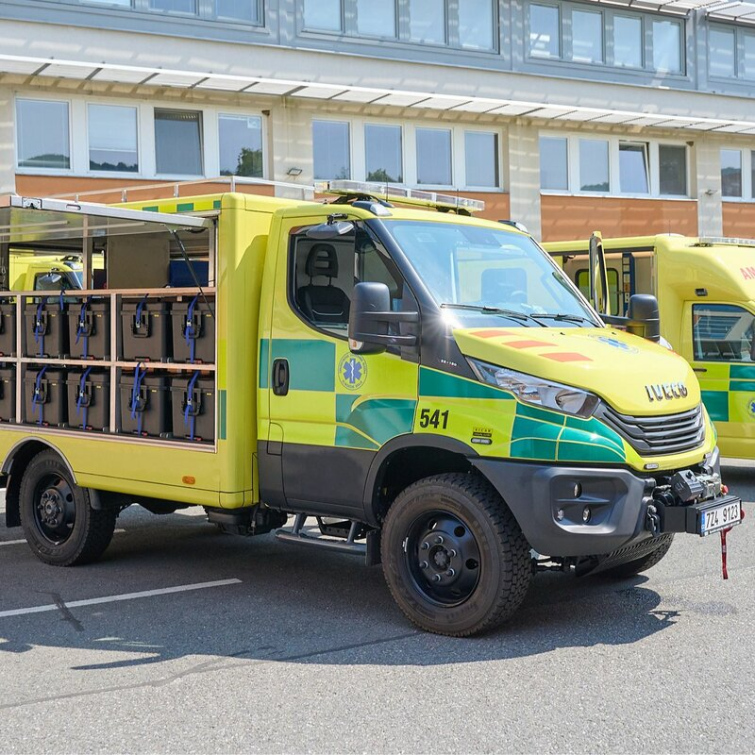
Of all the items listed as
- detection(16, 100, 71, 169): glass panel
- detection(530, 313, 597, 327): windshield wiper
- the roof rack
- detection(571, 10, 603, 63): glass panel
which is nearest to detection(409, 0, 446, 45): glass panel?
detection(571, 10, 603, 63): glass panel

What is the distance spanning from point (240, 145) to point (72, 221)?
1546 centimetres

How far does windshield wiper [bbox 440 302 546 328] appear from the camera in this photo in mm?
6319

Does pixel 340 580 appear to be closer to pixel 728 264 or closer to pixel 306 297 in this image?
pixel 306 297

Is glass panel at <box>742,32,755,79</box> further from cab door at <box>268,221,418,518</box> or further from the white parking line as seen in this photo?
the white parking line

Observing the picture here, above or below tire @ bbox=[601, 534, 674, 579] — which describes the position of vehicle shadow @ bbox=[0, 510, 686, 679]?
below

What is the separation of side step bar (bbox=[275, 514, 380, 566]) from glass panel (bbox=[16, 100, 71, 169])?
15.7m

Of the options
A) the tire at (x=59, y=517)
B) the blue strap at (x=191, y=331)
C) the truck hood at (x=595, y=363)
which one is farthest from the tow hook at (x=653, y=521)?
the tire at (x=59, y=517)

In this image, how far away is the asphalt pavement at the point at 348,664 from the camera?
15.0 feet

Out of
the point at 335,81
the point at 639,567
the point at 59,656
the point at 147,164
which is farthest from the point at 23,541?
the point at 335,81

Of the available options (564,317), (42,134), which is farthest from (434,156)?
(564,317)

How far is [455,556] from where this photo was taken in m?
6.03

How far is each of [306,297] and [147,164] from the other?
16.0 m

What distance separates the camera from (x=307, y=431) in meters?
6.68

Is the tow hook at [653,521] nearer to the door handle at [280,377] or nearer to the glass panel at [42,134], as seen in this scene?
the door handle at [280,377]
